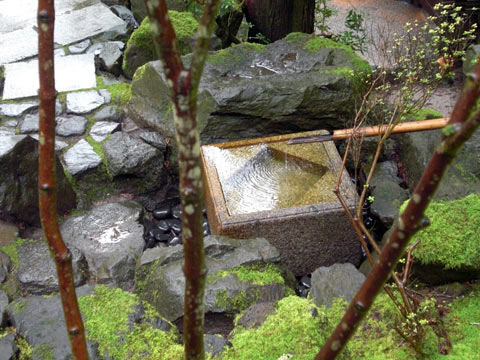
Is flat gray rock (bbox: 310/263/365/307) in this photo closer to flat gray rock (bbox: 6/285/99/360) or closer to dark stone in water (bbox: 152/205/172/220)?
flat gray rock (bbox: 6/285/99/360)

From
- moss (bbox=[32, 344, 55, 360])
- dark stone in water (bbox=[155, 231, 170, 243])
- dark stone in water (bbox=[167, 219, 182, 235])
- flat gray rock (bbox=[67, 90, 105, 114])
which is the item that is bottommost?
dark stone in water (bbox=[155, 231, 170, 243])

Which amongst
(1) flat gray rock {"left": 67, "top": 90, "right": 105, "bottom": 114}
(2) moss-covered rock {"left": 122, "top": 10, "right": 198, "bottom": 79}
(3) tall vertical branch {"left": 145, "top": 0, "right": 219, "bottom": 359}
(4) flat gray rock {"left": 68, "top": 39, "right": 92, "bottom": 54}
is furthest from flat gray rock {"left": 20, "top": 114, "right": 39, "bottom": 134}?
(3) tall vertical branch {"left": 145, "top": 0, "right": 219, "bottom": 359}

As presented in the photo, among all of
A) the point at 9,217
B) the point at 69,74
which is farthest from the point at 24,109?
the point at 9,217

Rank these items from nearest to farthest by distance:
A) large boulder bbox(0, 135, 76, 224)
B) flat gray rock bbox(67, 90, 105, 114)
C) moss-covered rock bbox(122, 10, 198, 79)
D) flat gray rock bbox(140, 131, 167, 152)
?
large boulder bbox(0, 135, 76, 224) < flat gray rock bbox(140, 131, 167, 152) < flat gray rock bbox(67, 90, 105, 114) < moss-covered rock bbox(122, 10, 198, 79)

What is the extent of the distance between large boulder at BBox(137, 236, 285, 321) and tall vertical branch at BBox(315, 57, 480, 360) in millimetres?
1847

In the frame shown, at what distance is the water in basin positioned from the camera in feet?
12.5

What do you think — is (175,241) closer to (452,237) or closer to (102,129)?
(102,129)

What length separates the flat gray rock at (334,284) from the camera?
2900 millimetres

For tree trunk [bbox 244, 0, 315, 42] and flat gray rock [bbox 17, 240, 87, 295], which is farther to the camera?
tree trunk [bbox 244, 0, 315, 42]

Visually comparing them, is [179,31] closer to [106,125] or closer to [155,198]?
[106,125]

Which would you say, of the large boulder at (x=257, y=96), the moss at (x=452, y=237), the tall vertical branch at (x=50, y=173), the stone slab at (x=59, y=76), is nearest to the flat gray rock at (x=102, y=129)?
the large boulder at (x=257, y=96)

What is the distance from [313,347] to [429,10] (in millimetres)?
7482

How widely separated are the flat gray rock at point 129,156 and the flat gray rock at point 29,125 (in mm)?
821

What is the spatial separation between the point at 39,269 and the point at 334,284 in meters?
1.99
